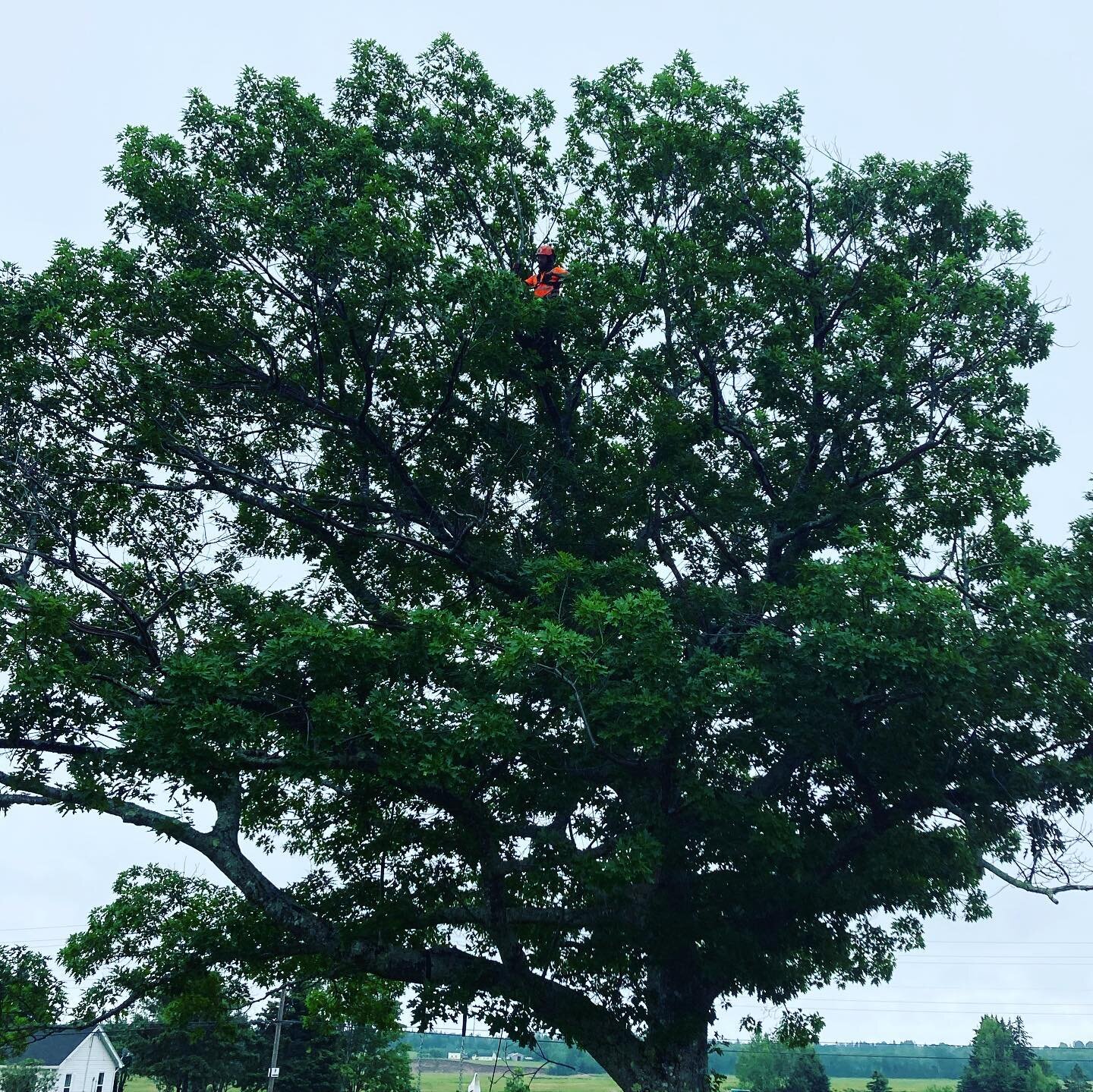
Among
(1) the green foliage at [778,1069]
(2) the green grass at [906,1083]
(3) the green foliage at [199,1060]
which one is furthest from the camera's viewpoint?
(2) the green grass at [906,1083]

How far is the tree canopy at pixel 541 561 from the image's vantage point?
1322 cm

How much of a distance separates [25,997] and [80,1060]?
50.8 meters

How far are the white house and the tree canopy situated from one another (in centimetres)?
4812

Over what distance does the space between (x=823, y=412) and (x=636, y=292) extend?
11.7 feet

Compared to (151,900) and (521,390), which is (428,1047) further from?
(521,390)

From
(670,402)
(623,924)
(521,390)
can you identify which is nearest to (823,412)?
(670,402)

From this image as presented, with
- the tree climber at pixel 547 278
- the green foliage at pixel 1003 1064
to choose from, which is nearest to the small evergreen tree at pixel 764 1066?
the green foliage at pixel 1003 1064

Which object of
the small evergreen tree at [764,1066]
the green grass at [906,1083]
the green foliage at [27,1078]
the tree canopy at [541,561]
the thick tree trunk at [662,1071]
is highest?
the tree canopy at [541,561]

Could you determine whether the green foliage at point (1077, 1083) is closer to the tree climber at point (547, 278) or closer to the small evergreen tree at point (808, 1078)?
the small evergreen tree at point (808, 1078)

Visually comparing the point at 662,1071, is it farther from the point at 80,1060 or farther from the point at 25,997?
the point at 80,1060

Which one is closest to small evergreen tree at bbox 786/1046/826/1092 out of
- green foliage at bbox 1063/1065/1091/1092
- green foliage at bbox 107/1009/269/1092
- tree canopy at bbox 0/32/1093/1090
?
green foliage at bbox 1063/1065/1091/1092

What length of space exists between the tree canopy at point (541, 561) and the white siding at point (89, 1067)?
48.4 metres

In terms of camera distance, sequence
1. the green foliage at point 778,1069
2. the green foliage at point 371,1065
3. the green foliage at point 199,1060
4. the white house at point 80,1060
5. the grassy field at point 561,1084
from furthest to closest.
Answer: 1. the grassy field at point 561,1084
2. the green foliage at point 778,1069
3. the white house at point 80,1060
4. the green foliage at point 199,1060
5. the green foliage at point 371,1065

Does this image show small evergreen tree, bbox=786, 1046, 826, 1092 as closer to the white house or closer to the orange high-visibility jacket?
the white house
